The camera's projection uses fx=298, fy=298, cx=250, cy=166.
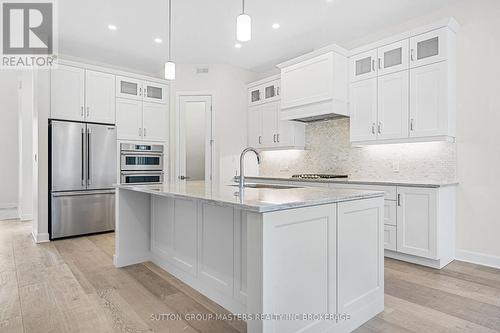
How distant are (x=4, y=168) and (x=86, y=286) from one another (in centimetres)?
506

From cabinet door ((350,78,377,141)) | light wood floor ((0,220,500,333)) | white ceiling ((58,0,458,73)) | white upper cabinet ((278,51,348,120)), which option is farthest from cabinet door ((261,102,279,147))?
light wood floor ((0,220,500,333))

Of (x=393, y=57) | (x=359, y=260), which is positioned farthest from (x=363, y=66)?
(x=359, y=260)

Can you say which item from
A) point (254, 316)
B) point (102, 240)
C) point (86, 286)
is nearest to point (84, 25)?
point (102, 240)

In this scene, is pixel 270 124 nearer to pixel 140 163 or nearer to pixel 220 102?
pixel 220 102

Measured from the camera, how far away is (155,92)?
18.2ft

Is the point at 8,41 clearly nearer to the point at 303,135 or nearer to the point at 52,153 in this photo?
the point at 52,153

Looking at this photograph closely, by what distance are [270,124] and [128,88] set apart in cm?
258

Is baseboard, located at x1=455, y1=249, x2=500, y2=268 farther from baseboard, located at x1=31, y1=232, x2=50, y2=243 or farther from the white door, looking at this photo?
baseboard, located at x1=31, y1=232, x2=50, y2=243

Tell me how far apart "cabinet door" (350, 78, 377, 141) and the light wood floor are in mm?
1665

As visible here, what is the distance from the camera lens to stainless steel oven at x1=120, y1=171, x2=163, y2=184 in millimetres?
5128

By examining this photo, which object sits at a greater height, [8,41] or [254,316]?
[8,41]

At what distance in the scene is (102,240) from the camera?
4.36 metres

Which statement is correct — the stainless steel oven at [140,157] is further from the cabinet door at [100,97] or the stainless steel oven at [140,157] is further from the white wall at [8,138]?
the white wall at [8,138]

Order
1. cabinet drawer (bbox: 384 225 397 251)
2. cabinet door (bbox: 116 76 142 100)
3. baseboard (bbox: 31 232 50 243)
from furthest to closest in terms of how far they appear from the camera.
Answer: cabinet door (bbox: 116 76 142 100) < baseboard (bbox: 31 232 50 243) < cabinet drawer (bbox: 384 225 397 251)
